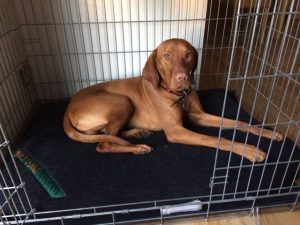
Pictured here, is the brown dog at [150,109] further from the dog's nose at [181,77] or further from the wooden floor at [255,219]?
the wooden floor at [255,219]

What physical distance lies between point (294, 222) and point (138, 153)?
1013mm

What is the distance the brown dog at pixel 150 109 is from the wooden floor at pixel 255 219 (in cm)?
34

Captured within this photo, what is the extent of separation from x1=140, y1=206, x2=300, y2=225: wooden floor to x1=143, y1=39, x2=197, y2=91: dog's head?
2.83 feet

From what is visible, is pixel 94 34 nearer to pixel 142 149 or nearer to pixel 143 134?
pixel 143 134

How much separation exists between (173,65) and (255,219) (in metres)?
1.07

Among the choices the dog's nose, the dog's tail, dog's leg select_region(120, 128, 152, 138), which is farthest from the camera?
dog's leg select_region(120, 128, 152, 138)

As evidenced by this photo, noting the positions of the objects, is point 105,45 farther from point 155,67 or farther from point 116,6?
point 155,67

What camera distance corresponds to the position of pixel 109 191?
162cm

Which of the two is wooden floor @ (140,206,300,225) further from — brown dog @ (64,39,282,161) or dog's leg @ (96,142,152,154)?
dog's leg @ (96,142,152,154)

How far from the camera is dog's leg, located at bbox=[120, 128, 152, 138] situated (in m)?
2.12

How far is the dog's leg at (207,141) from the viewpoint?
5.61ft

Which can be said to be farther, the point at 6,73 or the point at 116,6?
the point at 116,6

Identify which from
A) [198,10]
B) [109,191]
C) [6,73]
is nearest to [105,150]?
[109,191]

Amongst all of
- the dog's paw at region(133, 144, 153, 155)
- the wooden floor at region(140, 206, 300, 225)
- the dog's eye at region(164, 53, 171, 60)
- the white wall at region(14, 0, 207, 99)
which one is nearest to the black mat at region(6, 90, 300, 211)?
the dog's paw at region(133, 144, 153, 155)
